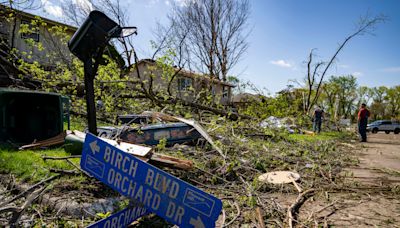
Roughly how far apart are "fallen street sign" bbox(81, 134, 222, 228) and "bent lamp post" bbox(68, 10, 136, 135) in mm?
1661

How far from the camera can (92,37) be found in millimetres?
3127

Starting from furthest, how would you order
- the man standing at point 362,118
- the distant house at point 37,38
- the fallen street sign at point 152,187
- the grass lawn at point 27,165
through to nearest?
1. the man standing at point 362,118
2. the distant house at point 37,38
3. the grass lawn at point 27,165
4. the fallen street sign at point 152,187

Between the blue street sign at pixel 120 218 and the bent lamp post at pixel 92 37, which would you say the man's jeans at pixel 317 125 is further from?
the blue street sign at pixel 120 218

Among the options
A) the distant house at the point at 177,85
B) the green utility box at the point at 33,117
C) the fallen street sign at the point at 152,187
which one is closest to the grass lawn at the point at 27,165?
the green utility box at the point at 33,117

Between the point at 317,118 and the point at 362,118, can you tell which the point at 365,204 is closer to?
the point at 362,118

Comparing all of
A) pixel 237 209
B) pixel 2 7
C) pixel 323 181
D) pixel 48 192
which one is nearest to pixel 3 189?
pixel 48 192

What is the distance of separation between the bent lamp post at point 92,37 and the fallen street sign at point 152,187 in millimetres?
1661

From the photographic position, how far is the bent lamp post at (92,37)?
9.84ft

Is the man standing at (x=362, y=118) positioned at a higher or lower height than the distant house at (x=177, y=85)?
lower

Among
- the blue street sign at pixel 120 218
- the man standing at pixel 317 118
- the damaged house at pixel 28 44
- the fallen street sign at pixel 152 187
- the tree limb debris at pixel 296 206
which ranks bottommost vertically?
the tree limb debris at pixel 296 206

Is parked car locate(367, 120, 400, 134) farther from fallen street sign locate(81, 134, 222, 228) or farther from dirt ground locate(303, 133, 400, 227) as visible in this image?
fallen street sign locate(81, 134, 222, 228)

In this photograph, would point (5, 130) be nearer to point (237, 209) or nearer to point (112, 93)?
point (112, 93)

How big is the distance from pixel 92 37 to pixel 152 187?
223 cm

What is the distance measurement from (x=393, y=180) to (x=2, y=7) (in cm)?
1210
